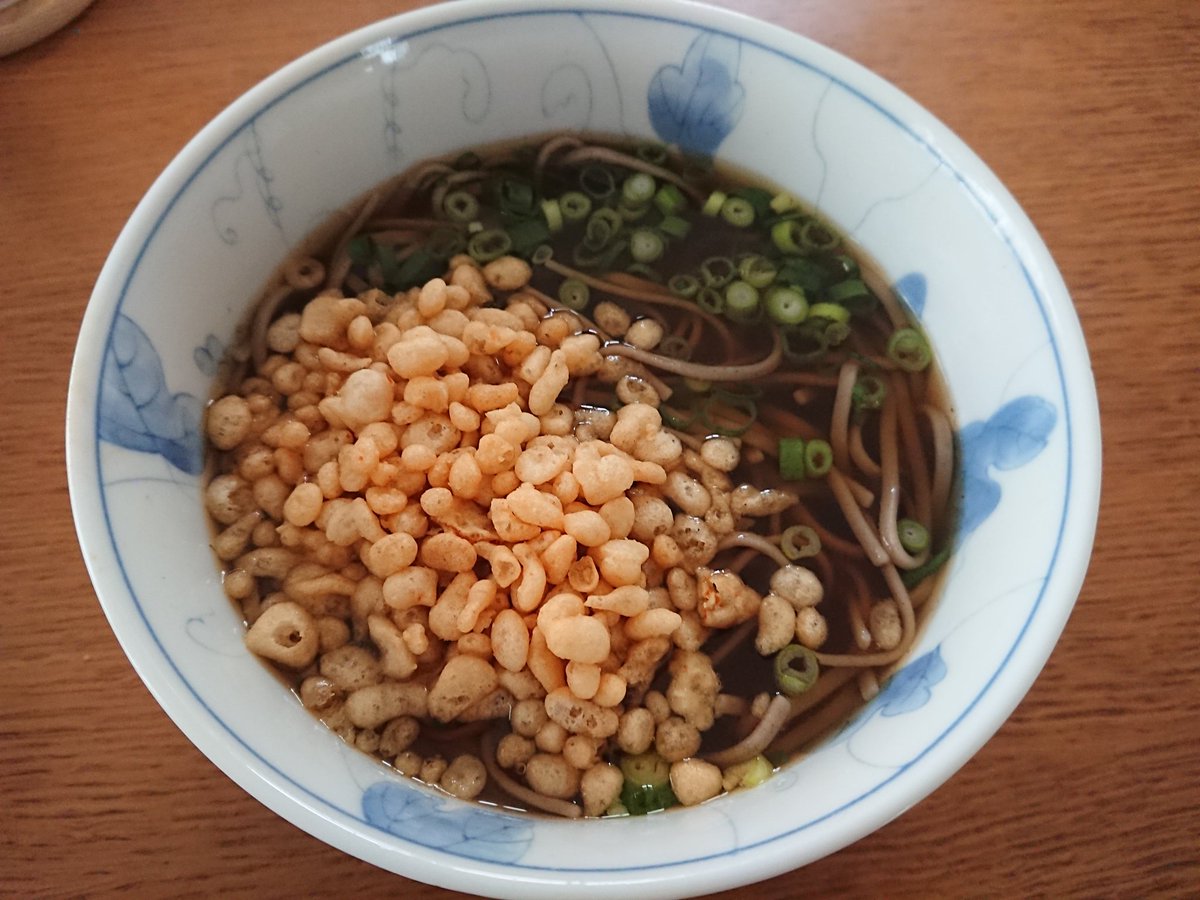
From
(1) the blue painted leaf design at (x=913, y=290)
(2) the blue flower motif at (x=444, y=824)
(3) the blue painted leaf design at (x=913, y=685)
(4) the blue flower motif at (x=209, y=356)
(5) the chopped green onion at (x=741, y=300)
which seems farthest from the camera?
(5) the chopped green onion at (x=741, y=300)

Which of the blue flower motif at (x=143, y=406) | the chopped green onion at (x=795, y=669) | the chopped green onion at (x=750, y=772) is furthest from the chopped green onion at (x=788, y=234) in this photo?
the blue flower motif at (x=143, y=406)

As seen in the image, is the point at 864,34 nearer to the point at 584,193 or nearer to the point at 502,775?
the point at 584,193

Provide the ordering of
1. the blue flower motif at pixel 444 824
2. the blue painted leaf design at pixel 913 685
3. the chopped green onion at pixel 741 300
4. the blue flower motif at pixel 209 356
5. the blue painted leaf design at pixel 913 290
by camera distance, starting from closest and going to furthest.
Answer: the blue flower motif at pixel 444 824
the blue painted leaf design at pixel 913 685
the blue flower motif at pixel 209 356
the blue painted leaf design at pixel 913 290
the chopped green onion at pixel 741 300

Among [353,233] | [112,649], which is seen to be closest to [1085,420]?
[353,233]

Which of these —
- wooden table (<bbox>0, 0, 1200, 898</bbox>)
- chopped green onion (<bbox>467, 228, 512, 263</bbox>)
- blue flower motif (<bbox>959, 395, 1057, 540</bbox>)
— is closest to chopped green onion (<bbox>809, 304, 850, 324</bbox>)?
blue flower motif (<bbox>959, 395, 1057, 540</bbox>)

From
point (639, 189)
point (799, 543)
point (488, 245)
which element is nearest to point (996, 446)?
point (799, 543)

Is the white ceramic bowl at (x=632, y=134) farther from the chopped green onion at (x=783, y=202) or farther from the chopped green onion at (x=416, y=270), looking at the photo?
the chopped green onion at (x=416, y=270)

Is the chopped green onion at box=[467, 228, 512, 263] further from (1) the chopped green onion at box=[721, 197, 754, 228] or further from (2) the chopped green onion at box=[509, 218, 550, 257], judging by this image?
Result: (1) the chopped green onion at box=[721, 197, 754, 228]
